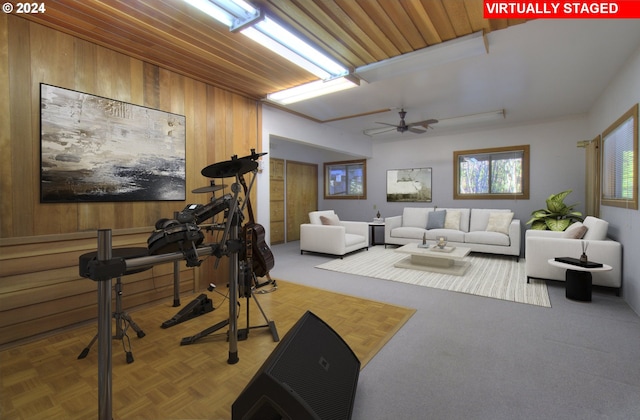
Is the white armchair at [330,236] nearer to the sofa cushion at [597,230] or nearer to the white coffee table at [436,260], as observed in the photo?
the white coffee table at [436,260]

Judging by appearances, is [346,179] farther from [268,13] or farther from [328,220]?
[268,13]

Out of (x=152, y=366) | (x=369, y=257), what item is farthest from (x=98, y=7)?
(x=369, y=257)

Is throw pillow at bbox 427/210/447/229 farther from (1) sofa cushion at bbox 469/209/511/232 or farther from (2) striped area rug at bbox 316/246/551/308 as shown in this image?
(2) striped area rug at bbox 316/246/551/308

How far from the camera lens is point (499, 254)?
549 cm

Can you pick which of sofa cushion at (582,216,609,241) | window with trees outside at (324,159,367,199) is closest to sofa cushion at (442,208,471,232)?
sofa cushion at (582,216,609,241)

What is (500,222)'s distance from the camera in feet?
18.6

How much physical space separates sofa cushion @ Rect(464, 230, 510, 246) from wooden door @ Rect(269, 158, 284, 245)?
4.26 metres

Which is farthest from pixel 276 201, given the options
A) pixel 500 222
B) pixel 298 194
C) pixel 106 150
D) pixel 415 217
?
pixel 500 222

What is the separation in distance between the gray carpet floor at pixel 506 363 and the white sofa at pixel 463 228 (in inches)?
83.0

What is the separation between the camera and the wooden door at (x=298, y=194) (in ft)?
25.1

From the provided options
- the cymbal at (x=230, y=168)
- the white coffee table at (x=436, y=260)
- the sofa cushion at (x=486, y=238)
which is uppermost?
the cymbal at (x=230, y=168)

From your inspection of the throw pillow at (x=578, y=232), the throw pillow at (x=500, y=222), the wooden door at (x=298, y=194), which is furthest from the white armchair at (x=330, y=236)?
the throw pillow at (x=578, y=232)

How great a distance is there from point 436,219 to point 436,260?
1.84 metres

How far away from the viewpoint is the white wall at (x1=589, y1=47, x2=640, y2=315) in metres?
2.90
